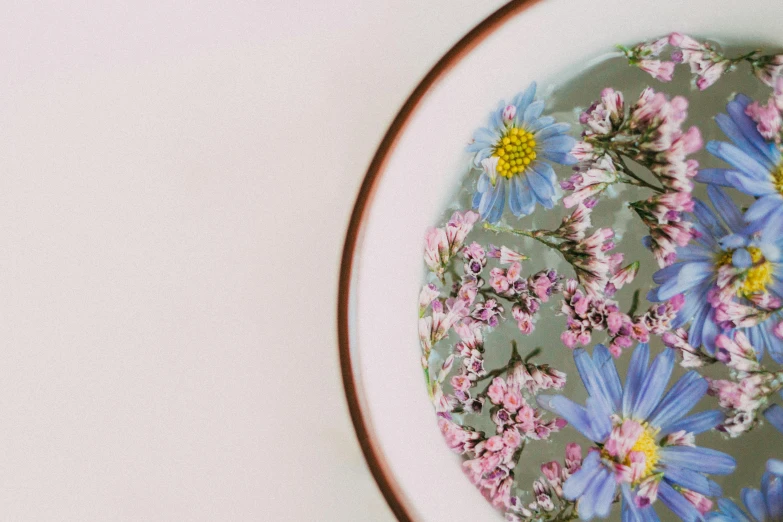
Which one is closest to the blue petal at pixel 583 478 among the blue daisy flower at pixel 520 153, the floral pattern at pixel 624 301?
the floral pattern at pixel 624 301

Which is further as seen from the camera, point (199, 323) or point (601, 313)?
point (199, 323)

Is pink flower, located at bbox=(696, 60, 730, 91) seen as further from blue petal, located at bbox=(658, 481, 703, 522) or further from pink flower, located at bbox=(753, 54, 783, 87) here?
blue petal, located at bbox=(658, 481, 703, 522)

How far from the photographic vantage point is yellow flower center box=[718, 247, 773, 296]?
→ 1.37ft

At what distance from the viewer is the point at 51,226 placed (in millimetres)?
640

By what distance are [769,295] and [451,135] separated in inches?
10.8

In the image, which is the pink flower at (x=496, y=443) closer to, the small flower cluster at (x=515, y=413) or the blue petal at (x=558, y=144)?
the small flower cluster at (x=515, y=413)

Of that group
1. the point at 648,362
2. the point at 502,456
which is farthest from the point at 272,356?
the point at 648,362

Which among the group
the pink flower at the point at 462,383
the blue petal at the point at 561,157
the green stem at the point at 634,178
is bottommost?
the pink flower at the point at 462,383

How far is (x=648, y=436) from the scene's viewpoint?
443mm

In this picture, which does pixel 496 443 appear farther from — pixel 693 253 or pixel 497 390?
pixel 693 253

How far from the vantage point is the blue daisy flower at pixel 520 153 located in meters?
0.48

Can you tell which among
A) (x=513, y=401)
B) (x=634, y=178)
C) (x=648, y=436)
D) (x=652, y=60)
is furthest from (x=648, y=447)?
(x=652, y=60)

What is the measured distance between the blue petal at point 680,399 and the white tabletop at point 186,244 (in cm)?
28

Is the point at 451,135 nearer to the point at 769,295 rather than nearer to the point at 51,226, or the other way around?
the point at 769,295
